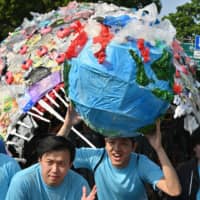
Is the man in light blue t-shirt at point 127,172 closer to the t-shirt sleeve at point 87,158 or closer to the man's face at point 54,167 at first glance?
the t-shirt sleeve at point 87,158

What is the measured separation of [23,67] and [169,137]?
1.97 m

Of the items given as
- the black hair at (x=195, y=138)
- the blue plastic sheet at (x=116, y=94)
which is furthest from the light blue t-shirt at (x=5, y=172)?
the black hair at (x=195, y=138)

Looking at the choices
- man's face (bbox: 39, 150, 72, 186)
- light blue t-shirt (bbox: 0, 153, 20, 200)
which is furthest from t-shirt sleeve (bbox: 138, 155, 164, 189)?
light blue t-shirt (bbox: 0, 153, 20, 200)

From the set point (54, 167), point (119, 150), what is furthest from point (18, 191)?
point (119, 150)

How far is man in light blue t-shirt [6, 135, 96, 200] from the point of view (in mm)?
3525

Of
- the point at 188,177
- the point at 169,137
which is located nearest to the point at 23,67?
the point at 169,137

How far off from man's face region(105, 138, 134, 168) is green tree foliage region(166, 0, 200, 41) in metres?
28.9

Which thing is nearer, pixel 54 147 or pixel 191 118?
pixel 54 147

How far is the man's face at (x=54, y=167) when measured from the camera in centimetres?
355

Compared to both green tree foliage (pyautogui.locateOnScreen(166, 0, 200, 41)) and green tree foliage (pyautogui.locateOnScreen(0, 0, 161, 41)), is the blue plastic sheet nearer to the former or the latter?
green tree foliage (pyautogui.locateOnScreen(0, 0, 161, 41))

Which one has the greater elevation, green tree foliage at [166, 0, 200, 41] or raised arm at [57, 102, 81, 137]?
raised arm at [57, 102, 81, 137]

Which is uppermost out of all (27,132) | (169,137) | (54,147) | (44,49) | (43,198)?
(54,147)

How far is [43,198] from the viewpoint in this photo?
3.57 m

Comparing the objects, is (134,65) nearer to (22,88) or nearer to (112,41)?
(112,41)
